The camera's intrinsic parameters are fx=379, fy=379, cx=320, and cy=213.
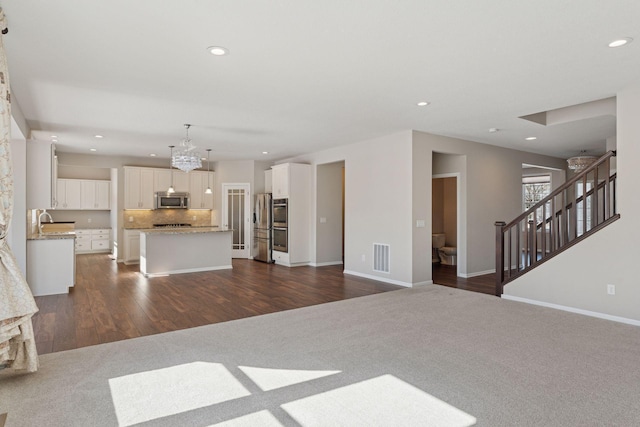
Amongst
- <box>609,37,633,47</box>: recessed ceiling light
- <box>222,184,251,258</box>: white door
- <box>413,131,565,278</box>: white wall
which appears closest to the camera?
<box>609,37,633,47</box>: recessed ceiling light

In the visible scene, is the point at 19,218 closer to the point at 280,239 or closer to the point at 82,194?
the point at 280,239

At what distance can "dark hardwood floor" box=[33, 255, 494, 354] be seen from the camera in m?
4.01

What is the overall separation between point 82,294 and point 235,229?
4326mm

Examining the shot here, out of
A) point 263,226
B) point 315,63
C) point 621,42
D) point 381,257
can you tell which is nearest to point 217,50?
point 315,63

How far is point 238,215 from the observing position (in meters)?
9.73

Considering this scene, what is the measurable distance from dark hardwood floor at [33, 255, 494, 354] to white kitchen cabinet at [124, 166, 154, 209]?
1698mm

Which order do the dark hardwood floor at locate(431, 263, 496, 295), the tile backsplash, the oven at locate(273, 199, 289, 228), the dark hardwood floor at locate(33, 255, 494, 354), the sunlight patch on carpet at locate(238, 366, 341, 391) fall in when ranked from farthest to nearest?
the tile backsplash, the oven at locate(273, 199, 289, 228), the dark hardwood floor at locate(431, 263, 496, 295), the dark hardwood floor at locate(33, 255, 494, 354), the sunlight patch on carpet at locate(238, 366, 341, 391)

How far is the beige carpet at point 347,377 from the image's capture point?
2.29 m

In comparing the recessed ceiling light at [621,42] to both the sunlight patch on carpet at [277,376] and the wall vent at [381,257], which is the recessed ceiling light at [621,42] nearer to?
the sunlight patch on carpet at [277,376]

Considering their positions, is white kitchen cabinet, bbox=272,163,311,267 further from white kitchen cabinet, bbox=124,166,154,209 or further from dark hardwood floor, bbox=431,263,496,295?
white kitchen cabinet, bbox=124,166,154,209

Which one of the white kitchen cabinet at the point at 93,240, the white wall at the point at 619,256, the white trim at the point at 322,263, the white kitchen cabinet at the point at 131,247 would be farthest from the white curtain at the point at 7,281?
the white kitchen cabinet at the point at 93,240

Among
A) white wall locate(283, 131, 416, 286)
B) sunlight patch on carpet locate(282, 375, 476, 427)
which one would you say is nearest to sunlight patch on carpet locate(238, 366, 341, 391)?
sunlight patch on carpet locate(282, 375, 476, 427)

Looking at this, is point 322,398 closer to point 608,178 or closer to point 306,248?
point 608,178

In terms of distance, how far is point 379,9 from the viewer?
252 centimetres
